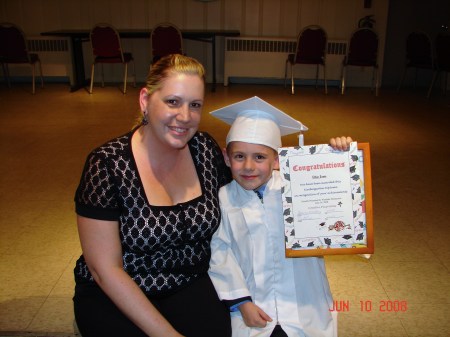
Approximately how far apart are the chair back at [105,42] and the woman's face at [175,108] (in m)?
6.87

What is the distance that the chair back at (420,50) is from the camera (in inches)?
327

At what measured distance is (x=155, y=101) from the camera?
1671 mm

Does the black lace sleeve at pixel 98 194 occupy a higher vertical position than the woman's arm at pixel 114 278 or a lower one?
higher

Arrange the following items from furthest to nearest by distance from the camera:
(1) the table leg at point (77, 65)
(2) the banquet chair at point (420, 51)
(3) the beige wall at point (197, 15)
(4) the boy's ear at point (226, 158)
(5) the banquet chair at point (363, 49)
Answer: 1. (3) the beige wall at point (197, 15)
2. (1) the table leg at point (77, 65)
3. (5) the banquet chair at point (363, 49)
4. (2) the banquet chair at point (420, 51)
5. (4) the boy's ear at point (226, 158)

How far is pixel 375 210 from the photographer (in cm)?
354

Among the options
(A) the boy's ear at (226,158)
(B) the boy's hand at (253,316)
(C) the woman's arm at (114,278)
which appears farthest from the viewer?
(A) the boy's ear at (226,158)

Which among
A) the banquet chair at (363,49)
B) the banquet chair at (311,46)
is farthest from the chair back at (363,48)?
the banquet chair at (311,46)

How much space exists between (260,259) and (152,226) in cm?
43

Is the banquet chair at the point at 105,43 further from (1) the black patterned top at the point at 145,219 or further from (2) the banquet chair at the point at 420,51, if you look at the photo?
(1) the black patterned top at the point at 145,219

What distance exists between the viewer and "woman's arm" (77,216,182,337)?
1.56m

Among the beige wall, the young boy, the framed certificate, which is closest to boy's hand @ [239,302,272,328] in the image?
the young boy

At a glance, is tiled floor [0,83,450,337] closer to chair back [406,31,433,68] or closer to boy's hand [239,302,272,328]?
boy's hand [239,302,272,328]

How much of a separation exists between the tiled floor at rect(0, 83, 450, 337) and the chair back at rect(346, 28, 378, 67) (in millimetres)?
1334
